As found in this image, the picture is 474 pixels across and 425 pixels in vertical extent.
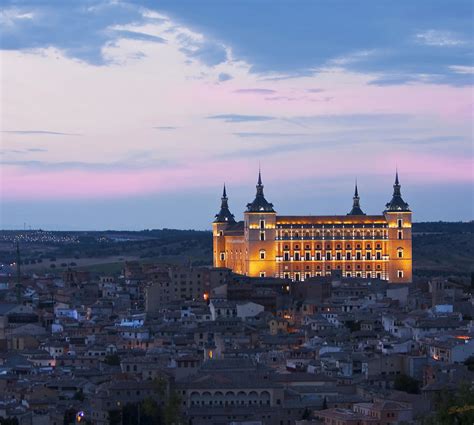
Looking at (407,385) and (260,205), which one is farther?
(260,205)

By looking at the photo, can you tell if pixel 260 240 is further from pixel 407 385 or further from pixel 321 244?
pixel 407 385

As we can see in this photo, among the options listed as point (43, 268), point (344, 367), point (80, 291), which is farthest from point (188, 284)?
point (43, 268)

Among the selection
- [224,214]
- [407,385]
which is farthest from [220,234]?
[407,385]

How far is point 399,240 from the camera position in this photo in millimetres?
145875

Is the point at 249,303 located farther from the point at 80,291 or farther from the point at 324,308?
the point at 80,291

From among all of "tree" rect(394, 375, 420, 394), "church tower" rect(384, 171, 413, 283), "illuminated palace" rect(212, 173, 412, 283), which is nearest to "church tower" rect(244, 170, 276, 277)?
"illuminated palace" rect(212, 173, 412, 283)

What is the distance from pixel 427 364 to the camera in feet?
247

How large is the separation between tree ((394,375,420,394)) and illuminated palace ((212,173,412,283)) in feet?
226

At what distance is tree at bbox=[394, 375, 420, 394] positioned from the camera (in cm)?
7212

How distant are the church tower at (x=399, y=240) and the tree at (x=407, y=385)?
228 ft

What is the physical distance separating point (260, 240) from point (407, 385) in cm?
7108

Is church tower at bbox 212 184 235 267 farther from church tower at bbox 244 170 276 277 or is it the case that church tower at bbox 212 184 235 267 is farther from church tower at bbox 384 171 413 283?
church tower at bbox 384 171 413 283

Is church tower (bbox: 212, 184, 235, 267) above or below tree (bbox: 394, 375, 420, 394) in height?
above

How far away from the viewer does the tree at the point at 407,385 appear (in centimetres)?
7212
